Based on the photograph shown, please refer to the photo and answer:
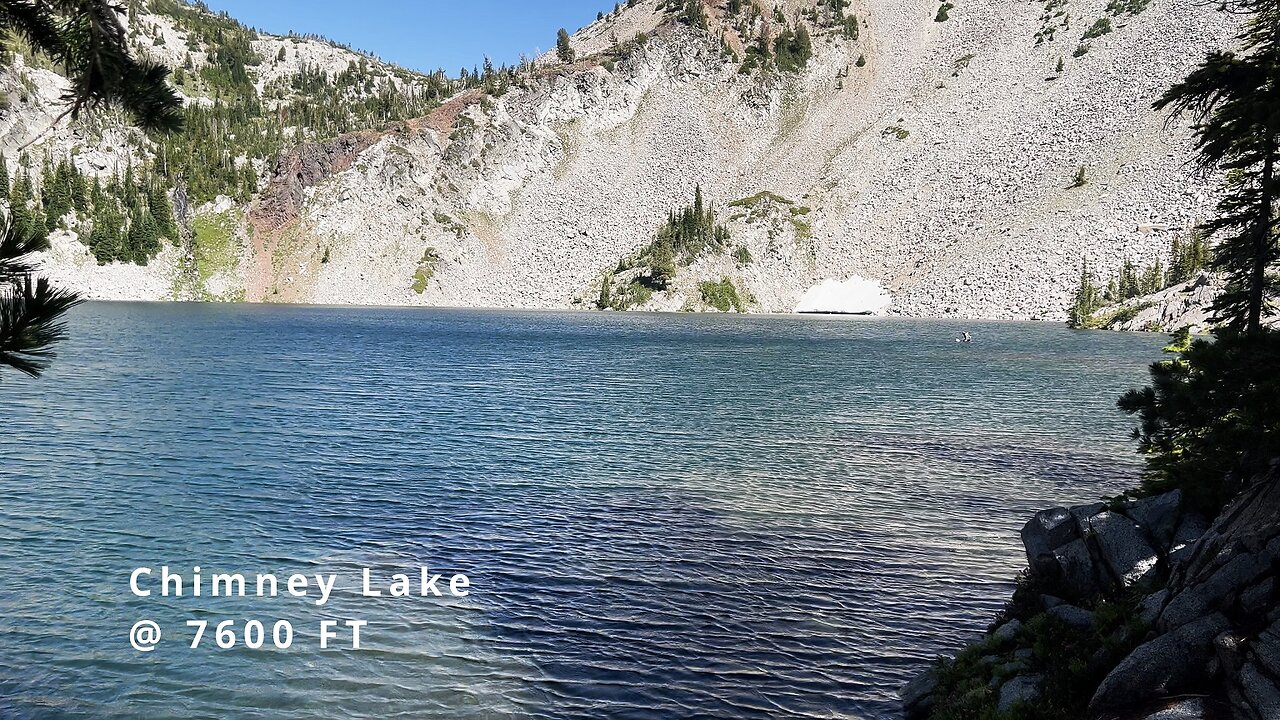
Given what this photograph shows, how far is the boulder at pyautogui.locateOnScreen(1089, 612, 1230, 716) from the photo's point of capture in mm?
10844

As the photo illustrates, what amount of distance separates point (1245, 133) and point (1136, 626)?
13.2 meters

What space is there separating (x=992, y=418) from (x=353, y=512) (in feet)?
129

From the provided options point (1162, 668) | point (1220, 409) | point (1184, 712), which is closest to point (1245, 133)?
point (1220, 409)

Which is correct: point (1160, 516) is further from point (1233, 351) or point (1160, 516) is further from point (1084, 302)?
point (1084, 302)

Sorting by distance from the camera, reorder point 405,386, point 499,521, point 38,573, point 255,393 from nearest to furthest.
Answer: point 38,573 → point 499,521 → point 255,393 → point 405,386

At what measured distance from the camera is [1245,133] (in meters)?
18.8

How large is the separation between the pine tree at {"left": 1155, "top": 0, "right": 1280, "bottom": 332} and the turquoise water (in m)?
9.91

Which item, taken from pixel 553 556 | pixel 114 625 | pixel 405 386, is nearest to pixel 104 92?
pixel 114 625

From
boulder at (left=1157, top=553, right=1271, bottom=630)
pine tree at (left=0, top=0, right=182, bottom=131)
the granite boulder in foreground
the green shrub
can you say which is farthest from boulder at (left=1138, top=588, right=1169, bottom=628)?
pine tree at (left=0, top=0, right=182, bottom=131)

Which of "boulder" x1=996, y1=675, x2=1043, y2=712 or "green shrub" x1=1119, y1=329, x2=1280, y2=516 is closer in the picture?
"boulder" x1=996, y1=675, x2=1043, y2=712

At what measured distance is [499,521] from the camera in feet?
88.9

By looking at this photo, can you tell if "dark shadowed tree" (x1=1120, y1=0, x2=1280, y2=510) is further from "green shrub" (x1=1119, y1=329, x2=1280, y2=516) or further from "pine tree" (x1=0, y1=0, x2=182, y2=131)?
"pine tree" (x1=0, y1=0, x2=182, y2=131)

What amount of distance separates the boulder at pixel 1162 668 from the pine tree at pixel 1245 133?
6355 millimetres

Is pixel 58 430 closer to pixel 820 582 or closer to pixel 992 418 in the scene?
pixel 820 582
